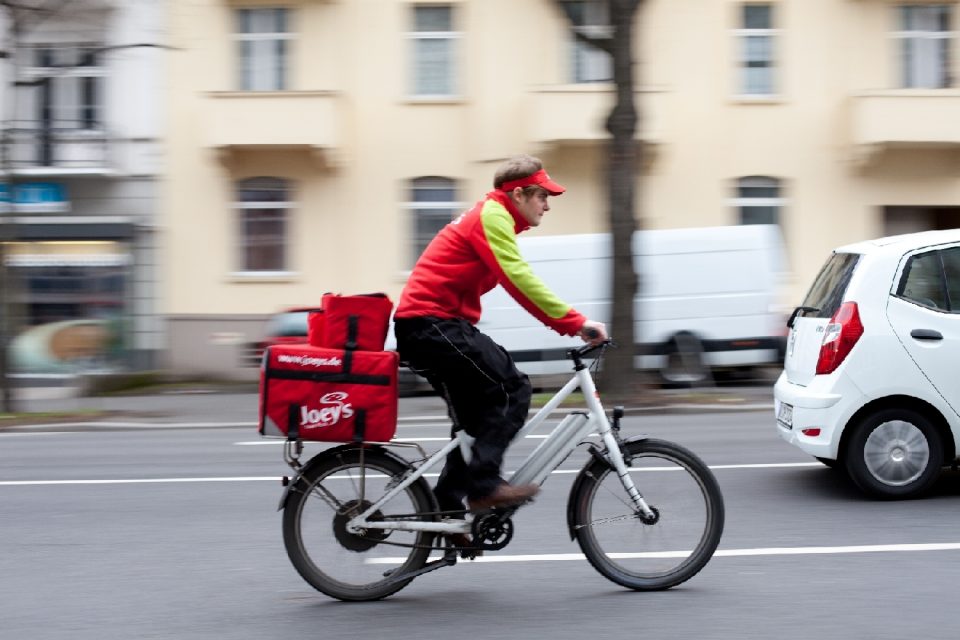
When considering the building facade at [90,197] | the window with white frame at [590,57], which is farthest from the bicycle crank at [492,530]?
the building facade at [90,197]

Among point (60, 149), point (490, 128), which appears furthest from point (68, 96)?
point (490, 128)

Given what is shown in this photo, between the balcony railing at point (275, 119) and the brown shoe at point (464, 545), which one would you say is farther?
the balcony railing at point (275, 119)

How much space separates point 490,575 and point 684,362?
12254 mm

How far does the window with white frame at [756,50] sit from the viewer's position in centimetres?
2283

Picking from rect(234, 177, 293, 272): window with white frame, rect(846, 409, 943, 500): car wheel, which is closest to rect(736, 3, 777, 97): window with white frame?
rect(234, 177, 293, 272): window with white frame

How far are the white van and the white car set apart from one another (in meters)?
10.2

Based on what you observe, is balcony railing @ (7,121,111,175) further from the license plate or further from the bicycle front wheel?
the bicycle front wheel

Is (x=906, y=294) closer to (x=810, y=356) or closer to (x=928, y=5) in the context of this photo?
(x=810, y=356)

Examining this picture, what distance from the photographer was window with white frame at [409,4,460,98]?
75.2 ft

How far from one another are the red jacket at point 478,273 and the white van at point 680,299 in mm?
12449

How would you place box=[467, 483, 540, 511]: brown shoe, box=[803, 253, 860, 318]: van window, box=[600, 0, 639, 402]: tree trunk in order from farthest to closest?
box=[600, 0, 639, 402]: tree trunk, box=[803, 253, 860, 318]: van window, box=[467, 483, 540, 511]: brown shoe

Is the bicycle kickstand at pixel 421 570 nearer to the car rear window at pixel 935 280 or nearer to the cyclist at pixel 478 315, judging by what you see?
the cyclist at pixel 478 315

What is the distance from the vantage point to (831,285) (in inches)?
305

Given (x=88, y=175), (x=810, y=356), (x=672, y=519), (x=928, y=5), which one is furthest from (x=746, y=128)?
(x=672, y=519)
